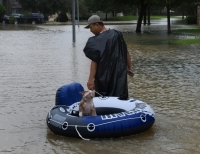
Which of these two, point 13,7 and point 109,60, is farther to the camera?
point 13,7

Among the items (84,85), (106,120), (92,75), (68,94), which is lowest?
(84,85)

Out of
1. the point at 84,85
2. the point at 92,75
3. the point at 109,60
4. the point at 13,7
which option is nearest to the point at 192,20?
the point at 13,7

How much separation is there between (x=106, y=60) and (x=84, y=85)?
4.40m

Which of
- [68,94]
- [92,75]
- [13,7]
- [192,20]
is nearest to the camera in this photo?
[92,75]

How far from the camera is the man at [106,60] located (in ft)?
27.2

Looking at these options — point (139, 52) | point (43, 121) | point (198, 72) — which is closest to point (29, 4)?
point (139, 52)

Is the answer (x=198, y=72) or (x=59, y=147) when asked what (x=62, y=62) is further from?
(x=59, y=147)

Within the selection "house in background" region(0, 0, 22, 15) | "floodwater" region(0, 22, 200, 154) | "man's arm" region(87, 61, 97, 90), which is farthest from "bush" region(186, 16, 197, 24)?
"man's arm" region(87, 61, 97, 90)

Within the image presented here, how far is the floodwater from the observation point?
291 inches

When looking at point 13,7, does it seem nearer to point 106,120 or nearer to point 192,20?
point 192,20

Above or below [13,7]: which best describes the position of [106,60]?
below

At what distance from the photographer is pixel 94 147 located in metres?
7.29

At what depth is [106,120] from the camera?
7.46m

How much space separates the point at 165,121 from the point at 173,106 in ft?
4.49
